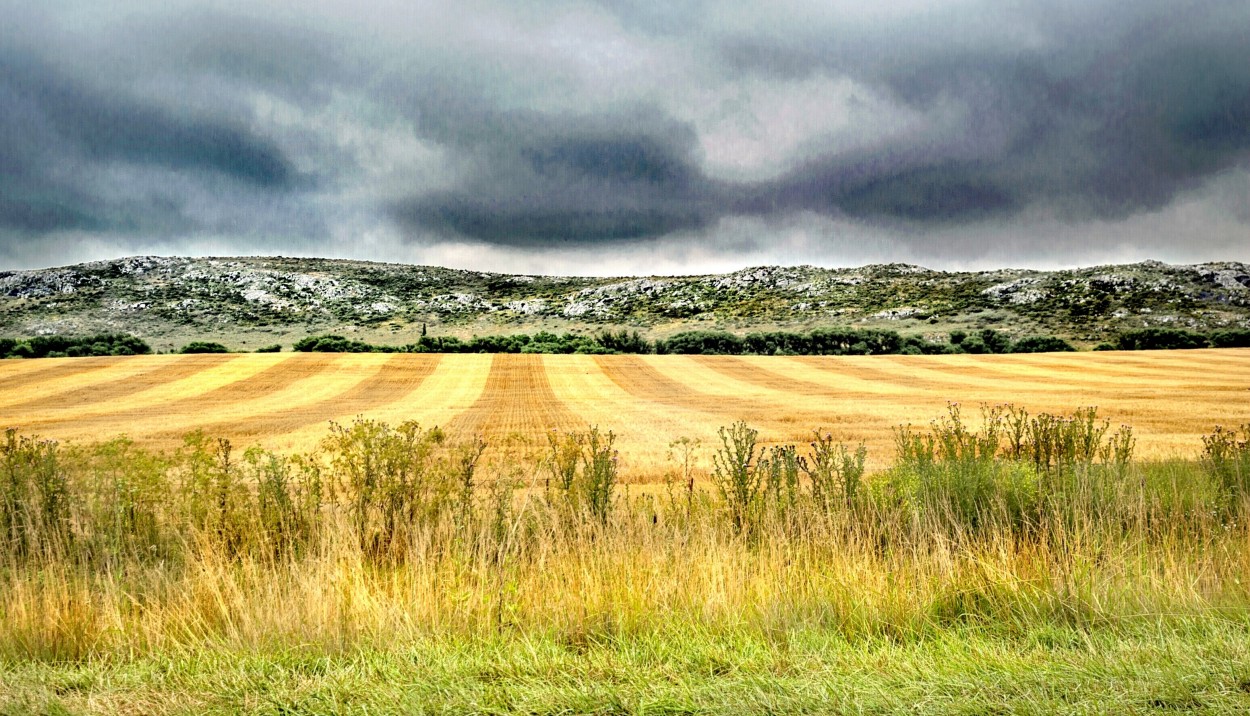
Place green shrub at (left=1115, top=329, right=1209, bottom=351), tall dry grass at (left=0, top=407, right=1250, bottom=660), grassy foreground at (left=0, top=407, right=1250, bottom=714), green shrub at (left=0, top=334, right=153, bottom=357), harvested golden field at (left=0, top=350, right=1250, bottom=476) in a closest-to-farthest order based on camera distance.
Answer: grassy foreground at (left=0, top=407, right=1250, bottom=714) → tall dry grass at (left=0, top=407, right=1250, bottom=660) → harvested golden field at (left=0, top=350, right=1250, bottom=476) → green shrub at (left=0, top=334, right=153, bottom=357) → green shrub at (left=1115, top=329, right=1209, bottom=351)

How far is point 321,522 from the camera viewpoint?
7996 millimetres

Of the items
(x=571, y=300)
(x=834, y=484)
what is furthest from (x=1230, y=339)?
(x=571, y=300)

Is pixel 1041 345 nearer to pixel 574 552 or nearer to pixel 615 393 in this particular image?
pixel 615 393

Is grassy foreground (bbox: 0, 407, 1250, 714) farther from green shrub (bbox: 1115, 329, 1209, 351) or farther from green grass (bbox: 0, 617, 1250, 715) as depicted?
green shrub (bbox: 1115, 329, 1209, 351)

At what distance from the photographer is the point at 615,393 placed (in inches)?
1804

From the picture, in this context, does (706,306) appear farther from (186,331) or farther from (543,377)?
(186,331)

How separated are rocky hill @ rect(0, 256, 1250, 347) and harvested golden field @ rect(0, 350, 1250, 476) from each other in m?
37.1

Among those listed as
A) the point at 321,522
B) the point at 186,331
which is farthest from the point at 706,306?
the point at 321,522

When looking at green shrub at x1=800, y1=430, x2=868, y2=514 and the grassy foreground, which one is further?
green shrub at x1=800, y1=430, x2=868, y2=514

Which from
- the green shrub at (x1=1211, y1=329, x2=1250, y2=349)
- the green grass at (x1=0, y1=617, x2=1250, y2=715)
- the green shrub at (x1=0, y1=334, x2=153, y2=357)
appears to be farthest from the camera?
the green shrub at (x1=1211, y1=329, x2=1250, y2=349)

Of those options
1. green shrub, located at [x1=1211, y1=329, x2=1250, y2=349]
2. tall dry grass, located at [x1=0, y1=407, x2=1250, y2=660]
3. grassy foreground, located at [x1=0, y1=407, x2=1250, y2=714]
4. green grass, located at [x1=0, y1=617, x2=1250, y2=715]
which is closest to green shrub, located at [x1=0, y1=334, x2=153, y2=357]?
tall dry grass, located at [x1=0, y1=407, x2=1250, y2=660]

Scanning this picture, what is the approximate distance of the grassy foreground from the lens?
14.7 ft

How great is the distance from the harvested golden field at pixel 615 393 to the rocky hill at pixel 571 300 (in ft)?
122

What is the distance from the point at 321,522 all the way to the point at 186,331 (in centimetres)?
11368
